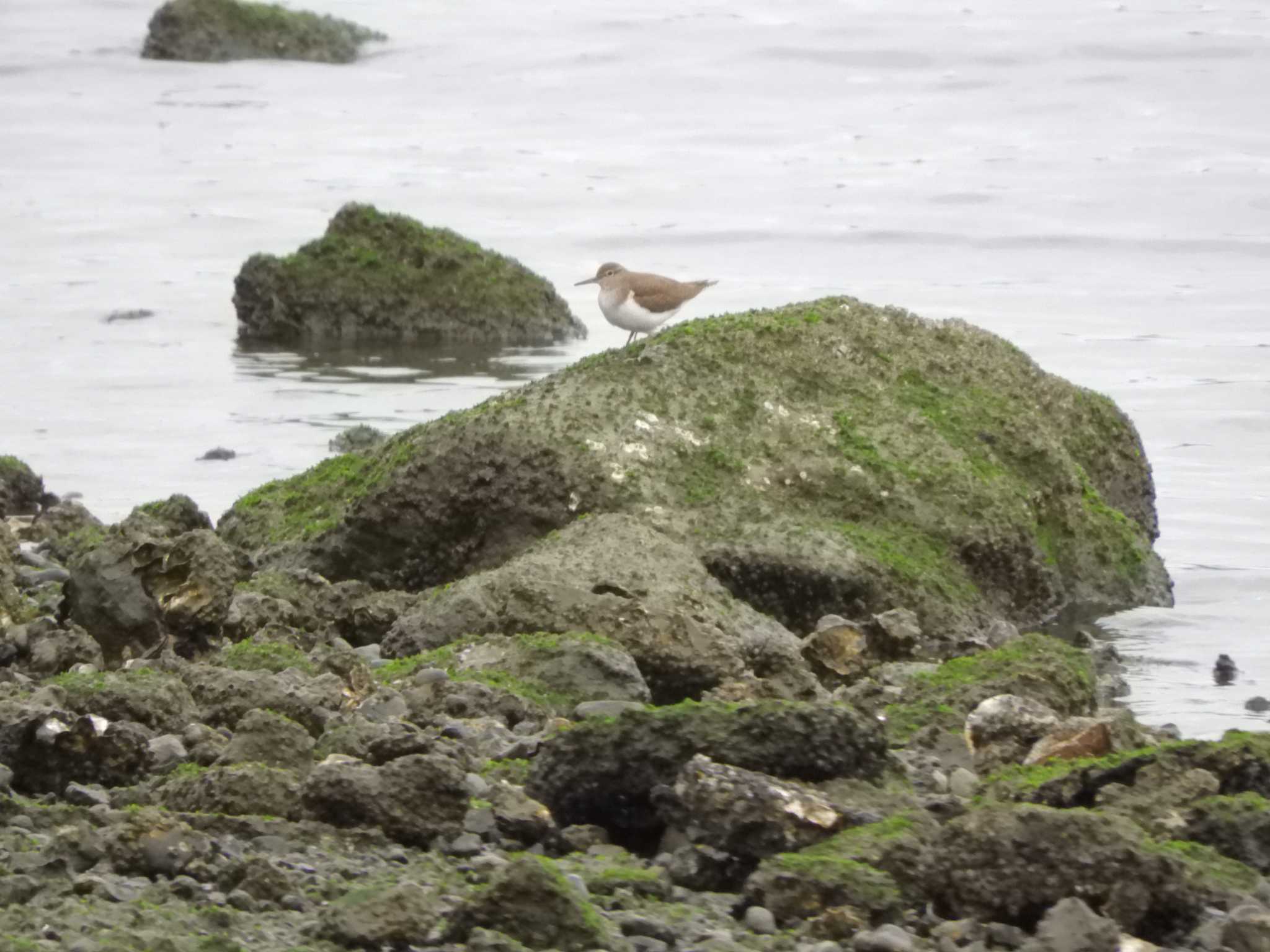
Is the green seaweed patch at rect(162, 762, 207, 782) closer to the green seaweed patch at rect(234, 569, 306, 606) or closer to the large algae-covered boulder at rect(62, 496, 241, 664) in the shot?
the large algae-covered boulder at rect(62, 496, 241, 664)

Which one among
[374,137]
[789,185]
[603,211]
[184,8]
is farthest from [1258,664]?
[184,8]

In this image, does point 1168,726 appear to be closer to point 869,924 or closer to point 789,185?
point 869,924

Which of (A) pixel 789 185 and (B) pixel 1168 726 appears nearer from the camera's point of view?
(B) pixel 1168 726

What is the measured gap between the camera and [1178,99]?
102 feet

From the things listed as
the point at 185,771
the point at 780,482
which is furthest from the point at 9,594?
the point at 780,482

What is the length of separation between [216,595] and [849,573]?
8.55 ft

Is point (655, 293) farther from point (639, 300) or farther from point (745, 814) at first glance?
point (745, 814)

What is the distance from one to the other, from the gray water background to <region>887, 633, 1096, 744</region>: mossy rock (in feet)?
4.92

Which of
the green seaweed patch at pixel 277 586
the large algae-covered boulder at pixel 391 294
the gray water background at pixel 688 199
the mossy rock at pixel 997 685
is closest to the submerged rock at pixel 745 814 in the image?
the mossy rock at pixel 997 685

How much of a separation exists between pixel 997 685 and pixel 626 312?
526 centimetres

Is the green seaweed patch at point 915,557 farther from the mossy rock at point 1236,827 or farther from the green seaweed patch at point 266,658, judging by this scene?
the mossy rock at point 1236,827

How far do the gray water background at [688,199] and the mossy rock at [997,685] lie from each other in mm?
1499

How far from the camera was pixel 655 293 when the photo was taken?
1158 cm

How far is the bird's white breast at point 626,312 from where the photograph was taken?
37.9 ft
